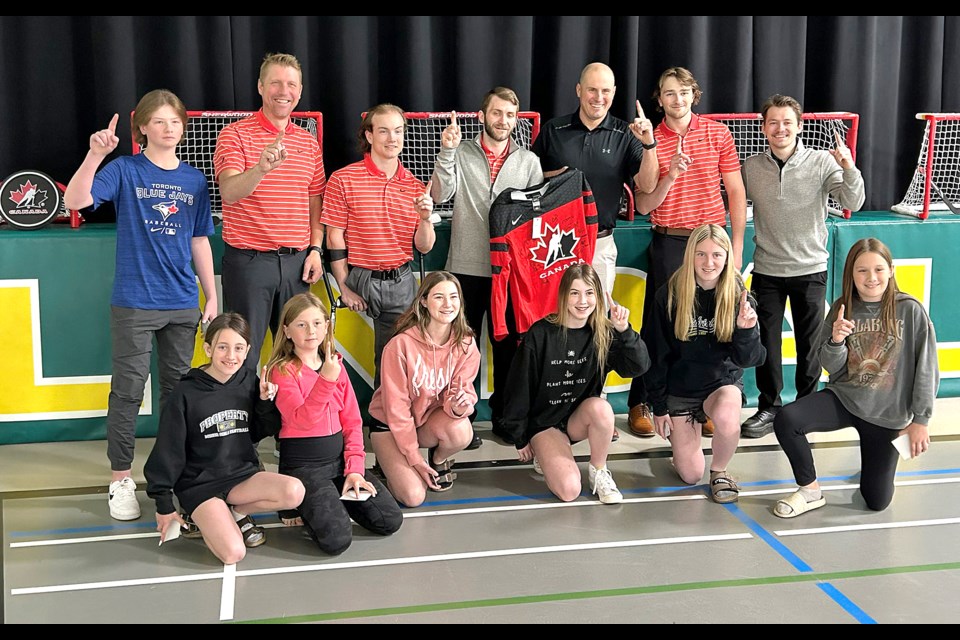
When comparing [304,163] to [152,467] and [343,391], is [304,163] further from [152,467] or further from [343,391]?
[152,467]

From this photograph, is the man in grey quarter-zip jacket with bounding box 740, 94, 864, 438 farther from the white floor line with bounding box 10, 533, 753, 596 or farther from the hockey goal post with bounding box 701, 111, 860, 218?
the white floor line with bounding box 10, 533, 753, 596

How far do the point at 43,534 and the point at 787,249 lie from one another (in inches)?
145

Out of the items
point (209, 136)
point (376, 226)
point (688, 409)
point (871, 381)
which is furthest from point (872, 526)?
point (209, 136)

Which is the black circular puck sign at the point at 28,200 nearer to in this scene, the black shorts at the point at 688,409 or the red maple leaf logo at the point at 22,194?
the red maple leaf logo at the point at 22,194

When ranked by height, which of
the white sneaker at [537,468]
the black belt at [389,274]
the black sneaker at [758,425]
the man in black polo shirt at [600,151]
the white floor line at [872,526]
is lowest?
the white floor line at [872,526]

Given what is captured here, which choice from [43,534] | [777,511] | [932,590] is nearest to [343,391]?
[43,534]

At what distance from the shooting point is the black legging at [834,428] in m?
4.73

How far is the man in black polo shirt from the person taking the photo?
5395 mm

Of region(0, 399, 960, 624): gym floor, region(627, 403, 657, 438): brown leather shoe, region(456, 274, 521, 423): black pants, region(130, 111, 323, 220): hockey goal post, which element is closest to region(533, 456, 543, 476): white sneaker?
region(0, 399, 960, 624): gym floor

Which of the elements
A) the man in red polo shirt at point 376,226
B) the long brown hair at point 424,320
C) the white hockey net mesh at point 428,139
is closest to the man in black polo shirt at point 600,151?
the white hockey net mesh at point 428,139

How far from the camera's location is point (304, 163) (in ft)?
17.1

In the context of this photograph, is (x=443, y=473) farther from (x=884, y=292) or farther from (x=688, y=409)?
(x=884, y=292)

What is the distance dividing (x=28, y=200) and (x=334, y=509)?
7.97 feet

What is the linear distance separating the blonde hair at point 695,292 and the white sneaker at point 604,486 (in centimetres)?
70
